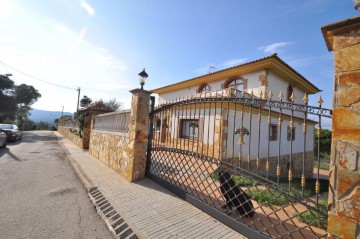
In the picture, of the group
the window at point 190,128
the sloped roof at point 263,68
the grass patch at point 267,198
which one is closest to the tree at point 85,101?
the sloped roof at point 263,68

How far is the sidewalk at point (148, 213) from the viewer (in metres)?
3.01

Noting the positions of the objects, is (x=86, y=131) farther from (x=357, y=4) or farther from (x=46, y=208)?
(x=357, y=4)

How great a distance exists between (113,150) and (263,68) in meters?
9.74

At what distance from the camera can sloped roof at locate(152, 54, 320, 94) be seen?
1140 centimetres

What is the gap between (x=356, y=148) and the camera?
1821mm

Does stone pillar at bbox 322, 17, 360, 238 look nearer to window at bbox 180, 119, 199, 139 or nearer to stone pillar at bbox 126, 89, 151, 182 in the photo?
window at bbox 180, 119, 199, 139

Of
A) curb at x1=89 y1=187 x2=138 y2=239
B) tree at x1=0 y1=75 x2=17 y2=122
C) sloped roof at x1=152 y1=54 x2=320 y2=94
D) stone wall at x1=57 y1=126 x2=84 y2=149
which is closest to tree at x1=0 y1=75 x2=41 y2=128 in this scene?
tree at x1=0 y1=75 x2=17 y2=122

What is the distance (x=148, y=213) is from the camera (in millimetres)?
3539

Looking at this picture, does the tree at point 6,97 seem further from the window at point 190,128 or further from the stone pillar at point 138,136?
the stone pillar at point 138,136

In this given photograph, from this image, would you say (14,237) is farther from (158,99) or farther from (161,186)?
(158,99)

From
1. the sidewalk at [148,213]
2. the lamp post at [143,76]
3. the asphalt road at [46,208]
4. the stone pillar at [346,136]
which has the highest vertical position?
the lamp post at [143,76]

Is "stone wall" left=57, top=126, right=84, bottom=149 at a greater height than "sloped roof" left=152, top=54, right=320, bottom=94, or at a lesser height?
lesser

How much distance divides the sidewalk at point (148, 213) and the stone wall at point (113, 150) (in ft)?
2.34

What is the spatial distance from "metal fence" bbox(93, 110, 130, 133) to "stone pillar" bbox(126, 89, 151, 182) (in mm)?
854
